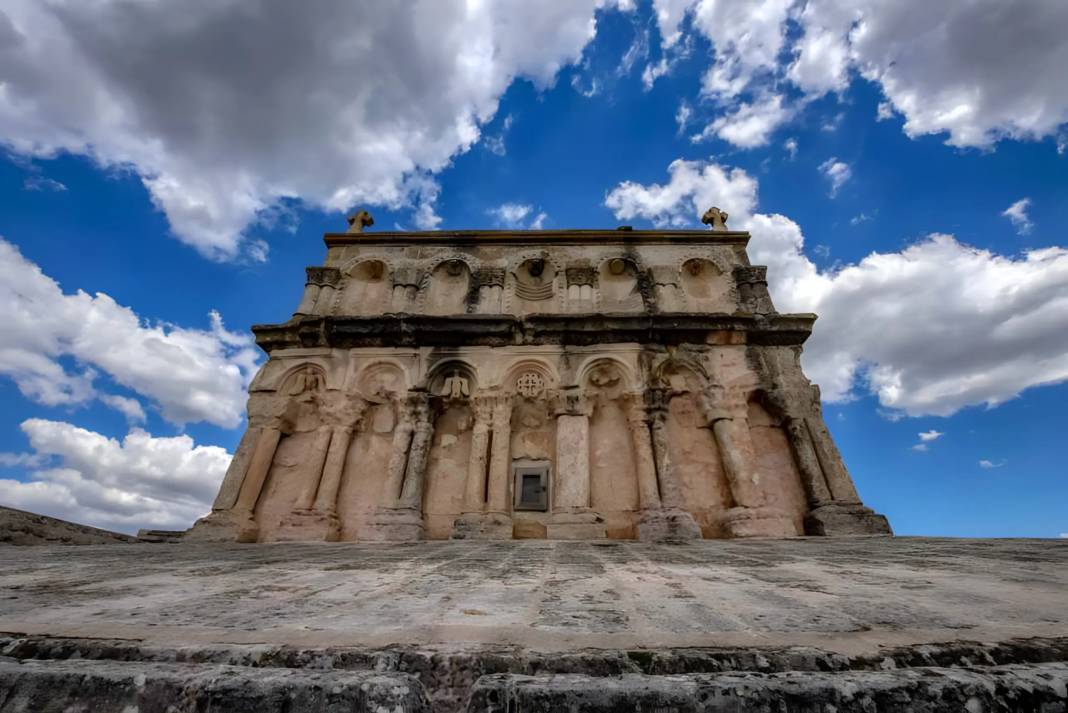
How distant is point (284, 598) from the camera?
8.34ft

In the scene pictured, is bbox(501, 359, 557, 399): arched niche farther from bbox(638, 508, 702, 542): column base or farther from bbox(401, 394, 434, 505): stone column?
bbox(638, 508, 702, 542): column base

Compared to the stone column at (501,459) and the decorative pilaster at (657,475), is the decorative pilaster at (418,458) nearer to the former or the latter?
the stone column at (501,459)

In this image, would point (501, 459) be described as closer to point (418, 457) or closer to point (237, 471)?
point (418, 457)

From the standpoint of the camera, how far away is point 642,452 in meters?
8.95

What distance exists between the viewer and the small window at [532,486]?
8883mm

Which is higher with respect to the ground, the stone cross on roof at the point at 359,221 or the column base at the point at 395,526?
the stone cross on roof at the point at 359,221

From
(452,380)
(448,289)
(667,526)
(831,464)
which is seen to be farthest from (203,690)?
(448,289)

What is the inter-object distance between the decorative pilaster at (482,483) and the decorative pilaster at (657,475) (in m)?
2.59

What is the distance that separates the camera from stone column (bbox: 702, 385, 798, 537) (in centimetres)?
797

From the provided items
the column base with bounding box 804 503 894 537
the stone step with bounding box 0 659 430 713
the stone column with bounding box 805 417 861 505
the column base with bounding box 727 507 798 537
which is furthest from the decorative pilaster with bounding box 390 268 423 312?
the stone step with bounding box 0 659 430 713

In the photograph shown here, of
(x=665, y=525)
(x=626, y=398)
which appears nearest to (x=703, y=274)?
(x=626, y=398)

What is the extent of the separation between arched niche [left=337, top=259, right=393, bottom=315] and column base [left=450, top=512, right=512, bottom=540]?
6.27 m

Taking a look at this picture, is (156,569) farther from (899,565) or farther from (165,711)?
(899,565)

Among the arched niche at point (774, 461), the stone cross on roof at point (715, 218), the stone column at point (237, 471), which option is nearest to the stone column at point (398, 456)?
the stone column at point (237, 471)
